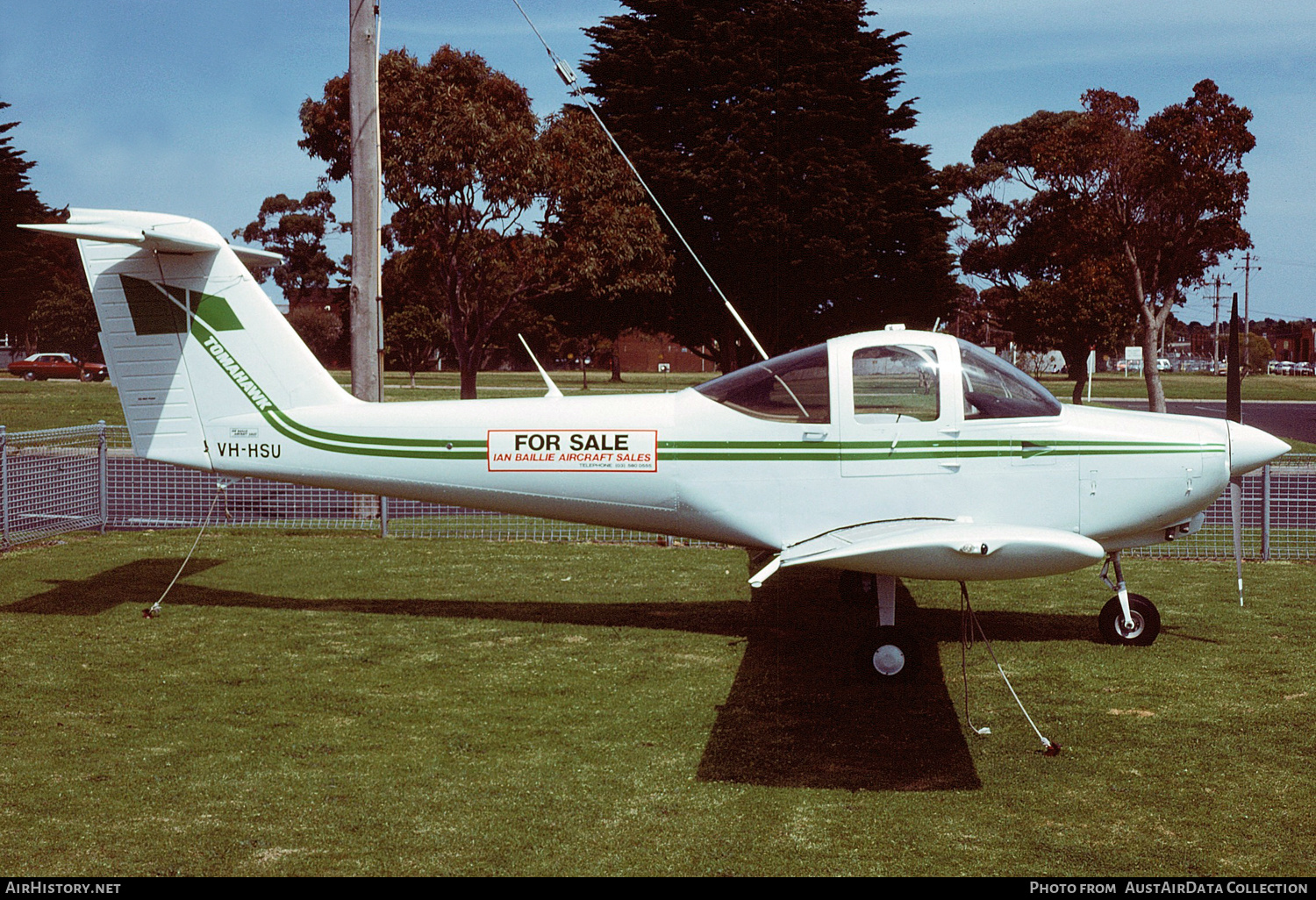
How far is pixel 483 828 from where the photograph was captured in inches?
192

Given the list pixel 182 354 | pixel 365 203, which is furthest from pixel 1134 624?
pixel 365 203

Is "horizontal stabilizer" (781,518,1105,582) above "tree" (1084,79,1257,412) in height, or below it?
below

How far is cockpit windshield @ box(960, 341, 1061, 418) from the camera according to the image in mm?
7562

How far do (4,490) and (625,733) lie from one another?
892cm

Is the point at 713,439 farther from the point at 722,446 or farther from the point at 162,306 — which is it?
the point at 162,306

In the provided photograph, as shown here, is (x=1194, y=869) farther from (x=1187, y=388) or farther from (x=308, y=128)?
(x=1187, y=388)

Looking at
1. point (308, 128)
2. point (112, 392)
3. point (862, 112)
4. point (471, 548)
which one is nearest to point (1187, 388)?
point (862, 112)

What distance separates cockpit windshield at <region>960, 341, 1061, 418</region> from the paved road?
23373 mm

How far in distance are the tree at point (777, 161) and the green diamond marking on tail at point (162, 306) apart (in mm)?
33073

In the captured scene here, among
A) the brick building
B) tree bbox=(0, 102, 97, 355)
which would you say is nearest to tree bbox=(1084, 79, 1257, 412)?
tree bbox=(0, 102, 97, 355)

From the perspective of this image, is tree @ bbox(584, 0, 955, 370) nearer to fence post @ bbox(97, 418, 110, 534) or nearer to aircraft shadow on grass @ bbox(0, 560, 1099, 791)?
fence post @ bbox(97, 418, 110, 534)

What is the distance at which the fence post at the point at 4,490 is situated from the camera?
37.7 ft

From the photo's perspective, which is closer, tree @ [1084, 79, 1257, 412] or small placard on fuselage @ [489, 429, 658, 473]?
small placard on fuselage @ [489, 429, 658, 473]
